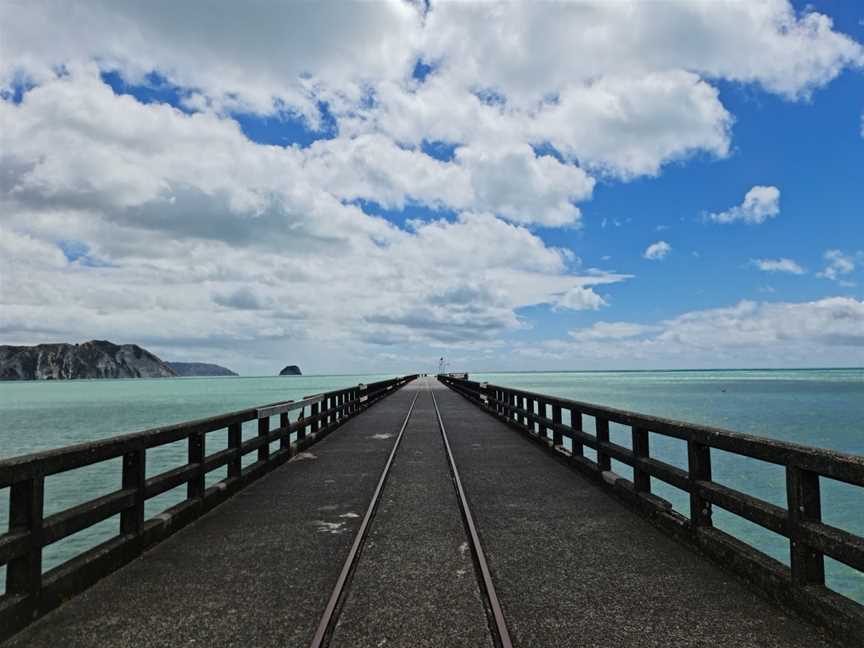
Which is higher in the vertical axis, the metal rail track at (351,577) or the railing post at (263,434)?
the railing post at (263,434)

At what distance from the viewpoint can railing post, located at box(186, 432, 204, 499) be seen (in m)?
Answer: 7.44

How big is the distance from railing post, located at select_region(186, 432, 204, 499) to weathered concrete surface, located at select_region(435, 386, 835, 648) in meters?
3.65

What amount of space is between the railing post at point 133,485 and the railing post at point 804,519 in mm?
5870

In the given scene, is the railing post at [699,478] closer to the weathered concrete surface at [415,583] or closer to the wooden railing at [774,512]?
the wooden railing at [774,512]

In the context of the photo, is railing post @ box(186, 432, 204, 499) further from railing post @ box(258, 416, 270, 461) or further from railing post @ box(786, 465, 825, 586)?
railing post @ box(786, 465, 825, 586)

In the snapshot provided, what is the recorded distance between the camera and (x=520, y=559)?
5.74 meters

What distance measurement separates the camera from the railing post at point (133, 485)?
5879mm

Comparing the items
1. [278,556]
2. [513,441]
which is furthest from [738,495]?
[513,441]

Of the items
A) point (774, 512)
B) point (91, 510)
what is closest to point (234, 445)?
point (91, 510)

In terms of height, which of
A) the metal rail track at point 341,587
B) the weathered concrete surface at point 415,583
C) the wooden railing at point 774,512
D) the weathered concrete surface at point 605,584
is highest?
the wooden railing at point 774,512

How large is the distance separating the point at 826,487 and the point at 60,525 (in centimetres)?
2661

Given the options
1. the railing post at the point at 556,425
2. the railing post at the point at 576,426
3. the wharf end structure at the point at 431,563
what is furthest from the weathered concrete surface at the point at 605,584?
the railing post at the point at 556,425

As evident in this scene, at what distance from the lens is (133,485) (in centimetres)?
592

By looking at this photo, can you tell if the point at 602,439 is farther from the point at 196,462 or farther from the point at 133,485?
the point at 133,485
